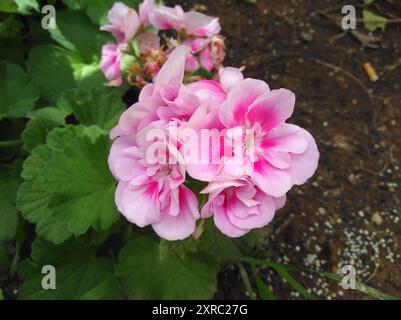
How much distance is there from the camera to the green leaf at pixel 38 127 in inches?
52.3

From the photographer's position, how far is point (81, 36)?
1688mm

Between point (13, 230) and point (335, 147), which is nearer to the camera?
point (13, 230)

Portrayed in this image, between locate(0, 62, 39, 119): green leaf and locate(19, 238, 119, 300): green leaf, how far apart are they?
43 cm

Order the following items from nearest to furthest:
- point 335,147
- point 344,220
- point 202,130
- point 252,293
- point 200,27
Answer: point 202,130 < point 200,27 < point 252,293 < point 344,220 < point 335,147

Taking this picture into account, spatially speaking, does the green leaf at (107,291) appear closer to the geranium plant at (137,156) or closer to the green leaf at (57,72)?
the geranium plant at (137,156)

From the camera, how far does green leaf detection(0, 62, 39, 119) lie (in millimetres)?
1510

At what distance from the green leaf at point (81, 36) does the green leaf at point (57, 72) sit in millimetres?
35

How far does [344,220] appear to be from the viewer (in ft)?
5.27

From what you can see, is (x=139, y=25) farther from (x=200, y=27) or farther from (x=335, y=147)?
(x=335, y=147)

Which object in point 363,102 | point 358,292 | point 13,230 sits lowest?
point 358,292

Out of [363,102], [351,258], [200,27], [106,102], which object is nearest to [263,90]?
[200,27]

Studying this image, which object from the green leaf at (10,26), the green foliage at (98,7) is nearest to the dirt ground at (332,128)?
the green foliage at (98,7)

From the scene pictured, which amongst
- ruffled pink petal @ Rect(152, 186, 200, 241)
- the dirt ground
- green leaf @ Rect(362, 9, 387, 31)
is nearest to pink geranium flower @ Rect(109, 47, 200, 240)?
ruffled pink petal @ Rect(152, 186, 200, 241)
